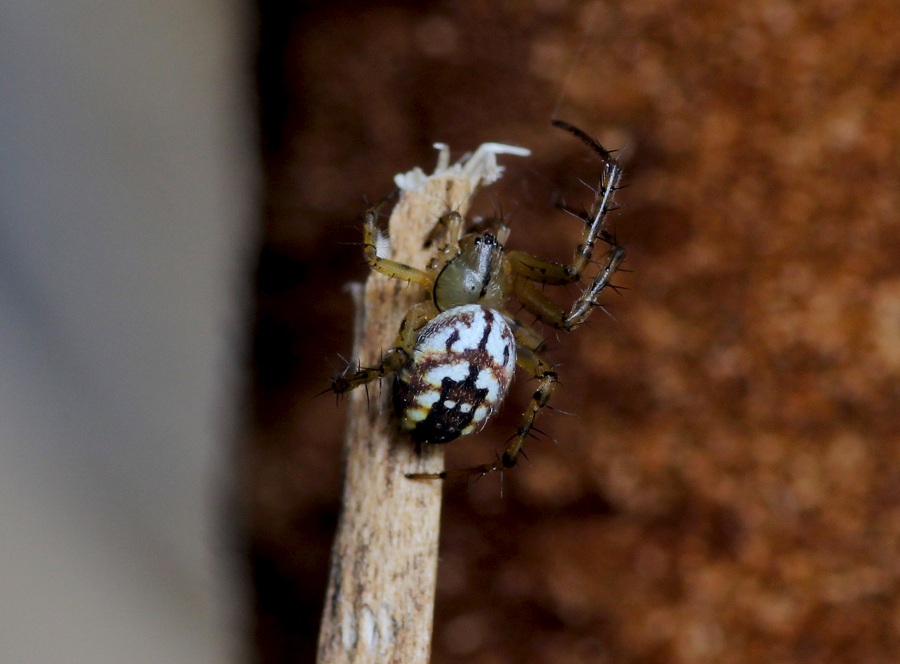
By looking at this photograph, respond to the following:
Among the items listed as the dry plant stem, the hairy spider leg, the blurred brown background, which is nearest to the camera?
the dry plant stem

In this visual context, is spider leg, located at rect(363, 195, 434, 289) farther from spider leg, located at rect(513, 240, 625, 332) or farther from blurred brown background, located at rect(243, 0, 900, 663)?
blurred brown background, located at rect(243, 0, 900, 663)

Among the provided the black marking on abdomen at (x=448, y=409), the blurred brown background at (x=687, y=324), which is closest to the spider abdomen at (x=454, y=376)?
the black marking on abdomen at (x=448, y=409)

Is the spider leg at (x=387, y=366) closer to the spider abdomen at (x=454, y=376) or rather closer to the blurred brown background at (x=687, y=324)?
the spider abdomen at (x=454, y=376)

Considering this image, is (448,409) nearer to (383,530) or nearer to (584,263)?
(383,530)

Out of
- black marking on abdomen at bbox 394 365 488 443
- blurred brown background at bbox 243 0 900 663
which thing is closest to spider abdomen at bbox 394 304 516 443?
black marking on abdomen at bbox 394 365 488 443

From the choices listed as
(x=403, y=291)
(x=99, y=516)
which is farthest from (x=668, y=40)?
(x=99, y=516)

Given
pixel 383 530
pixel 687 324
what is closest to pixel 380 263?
pixel 383 530
